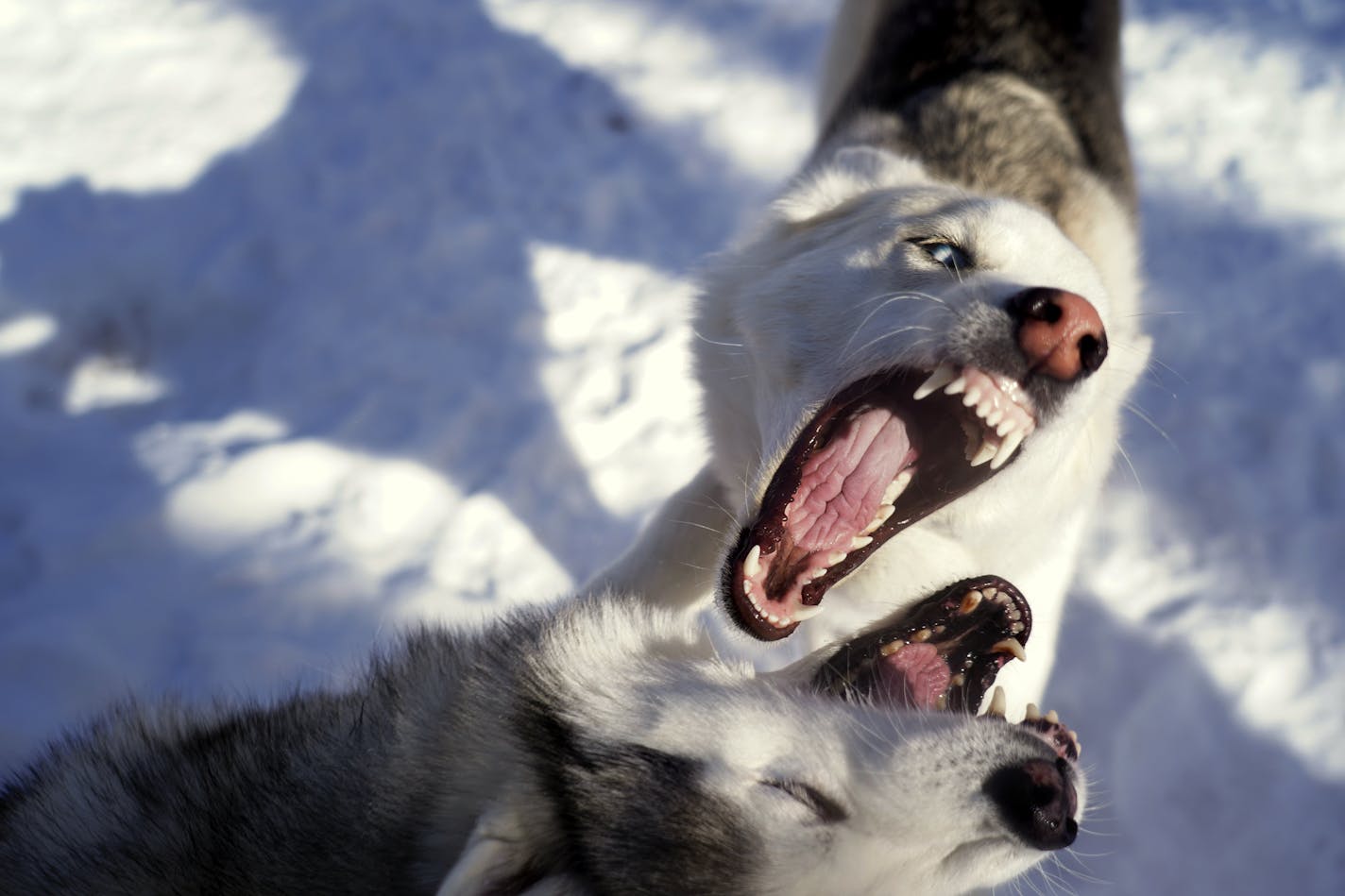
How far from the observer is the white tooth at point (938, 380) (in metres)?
1.76

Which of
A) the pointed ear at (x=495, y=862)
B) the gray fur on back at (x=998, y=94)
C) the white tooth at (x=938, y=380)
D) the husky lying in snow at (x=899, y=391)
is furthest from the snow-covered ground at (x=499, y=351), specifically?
the pointed ear at (x=495, y=862)

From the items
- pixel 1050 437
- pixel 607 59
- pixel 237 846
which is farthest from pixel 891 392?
pixel 607 59

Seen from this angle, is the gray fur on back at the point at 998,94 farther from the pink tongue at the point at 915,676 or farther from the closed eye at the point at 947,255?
the pink tongue at the point at 915,676

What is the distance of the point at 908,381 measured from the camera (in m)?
1.87

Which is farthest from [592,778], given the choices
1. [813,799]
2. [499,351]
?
[499,351]

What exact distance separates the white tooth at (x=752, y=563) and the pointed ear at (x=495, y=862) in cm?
63

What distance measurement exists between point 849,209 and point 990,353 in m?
0.62

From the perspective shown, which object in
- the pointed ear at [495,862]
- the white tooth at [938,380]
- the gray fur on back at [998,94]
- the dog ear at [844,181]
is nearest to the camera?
the pointed ear at [495,862]

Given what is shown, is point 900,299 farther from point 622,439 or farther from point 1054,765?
point 622,439

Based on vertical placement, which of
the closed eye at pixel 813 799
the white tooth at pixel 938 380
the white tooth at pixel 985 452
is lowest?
the closed eye at pixel 813 799

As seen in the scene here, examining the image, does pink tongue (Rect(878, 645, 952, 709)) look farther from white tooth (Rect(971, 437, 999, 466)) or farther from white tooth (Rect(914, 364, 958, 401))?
white tooth (Rect(914, 364, 958, 401))

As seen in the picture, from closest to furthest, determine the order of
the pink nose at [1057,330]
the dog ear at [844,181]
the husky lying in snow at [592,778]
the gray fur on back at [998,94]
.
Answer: the husky lying in snow at [592,778], the pink nose at [1057,330], the dog ear at [844,181], the gray fur on back at [998,94]

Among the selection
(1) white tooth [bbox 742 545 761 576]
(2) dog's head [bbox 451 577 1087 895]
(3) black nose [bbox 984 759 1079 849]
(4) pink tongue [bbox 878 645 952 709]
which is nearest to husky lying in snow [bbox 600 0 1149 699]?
(1) white tooth [bbox 742 545 761 576]

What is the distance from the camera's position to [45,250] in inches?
144
